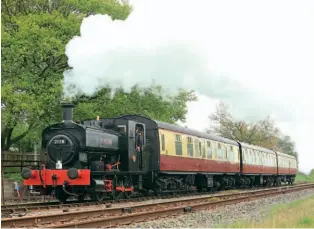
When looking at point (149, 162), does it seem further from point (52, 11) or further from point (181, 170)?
point (52, 11)

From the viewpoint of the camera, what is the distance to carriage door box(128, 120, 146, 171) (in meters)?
17.4

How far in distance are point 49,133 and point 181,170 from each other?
640cm

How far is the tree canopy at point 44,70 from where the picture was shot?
22.9 meters

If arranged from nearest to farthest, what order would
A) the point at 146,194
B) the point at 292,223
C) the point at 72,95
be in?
the point at 292,223 → the point at 146,194 → the point at 72,95

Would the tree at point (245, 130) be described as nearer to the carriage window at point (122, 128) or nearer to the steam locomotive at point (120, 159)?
the steam locomotive at point (120, 159)

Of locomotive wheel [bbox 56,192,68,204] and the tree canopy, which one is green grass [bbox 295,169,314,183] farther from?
locomotive wheel [bbox 56,192,68,204]

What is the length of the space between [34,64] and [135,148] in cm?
904

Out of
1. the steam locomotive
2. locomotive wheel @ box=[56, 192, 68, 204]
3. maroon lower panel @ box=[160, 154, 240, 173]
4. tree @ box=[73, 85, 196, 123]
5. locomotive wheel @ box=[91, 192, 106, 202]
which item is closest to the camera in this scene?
the steam locomotive

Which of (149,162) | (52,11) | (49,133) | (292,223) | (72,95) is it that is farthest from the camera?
(52,11)

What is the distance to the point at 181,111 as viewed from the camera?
28641 millimetres

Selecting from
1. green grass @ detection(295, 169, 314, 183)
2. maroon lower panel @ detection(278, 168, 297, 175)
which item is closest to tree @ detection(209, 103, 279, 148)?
green grass @ detection(295, 169, 314, 183)

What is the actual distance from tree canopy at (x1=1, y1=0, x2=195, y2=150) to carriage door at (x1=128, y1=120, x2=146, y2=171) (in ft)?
18.1

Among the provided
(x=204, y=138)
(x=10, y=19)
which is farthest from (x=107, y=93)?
(x=10, y=19)

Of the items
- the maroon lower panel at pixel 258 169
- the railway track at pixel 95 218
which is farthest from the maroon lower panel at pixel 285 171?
the railway track at pixel 95 218
